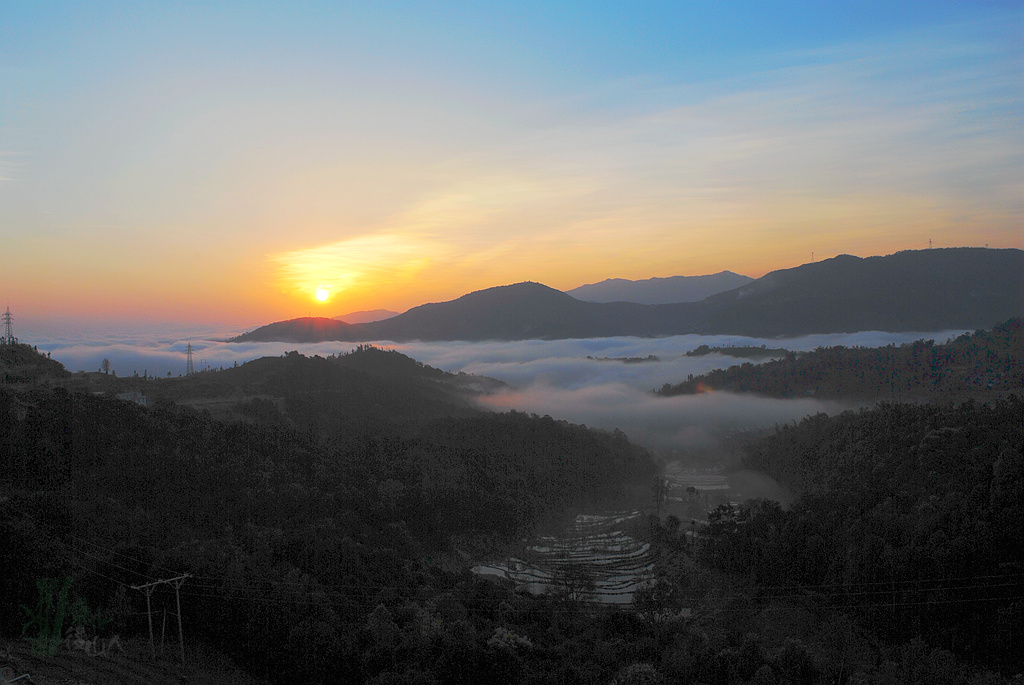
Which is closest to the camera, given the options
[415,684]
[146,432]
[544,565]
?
[415,684]

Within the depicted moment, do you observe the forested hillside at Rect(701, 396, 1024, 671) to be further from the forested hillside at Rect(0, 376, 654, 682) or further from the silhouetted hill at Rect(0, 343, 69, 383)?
the silhouetted hill at Rect(0, 343, 69, 383)

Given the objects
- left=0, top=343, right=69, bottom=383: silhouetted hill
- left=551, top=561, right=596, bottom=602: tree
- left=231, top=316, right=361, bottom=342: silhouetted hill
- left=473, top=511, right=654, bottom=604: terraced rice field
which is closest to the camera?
left=551, top=561, right=596, bottom=602: tree

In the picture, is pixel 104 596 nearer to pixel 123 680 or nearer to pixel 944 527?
pixel 123 680

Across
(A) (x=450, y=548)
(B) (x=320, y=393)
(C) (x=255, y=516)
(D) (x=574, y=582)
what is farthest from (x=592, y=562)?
(B) (x=320, y=393)

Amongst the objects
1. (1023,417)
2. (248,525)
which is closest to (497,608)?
(248,525)

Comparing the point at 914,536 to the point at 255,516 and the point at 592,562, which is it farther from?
the point at 255,516

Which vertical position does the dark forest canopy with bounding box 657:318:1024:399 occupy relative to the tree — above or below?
above

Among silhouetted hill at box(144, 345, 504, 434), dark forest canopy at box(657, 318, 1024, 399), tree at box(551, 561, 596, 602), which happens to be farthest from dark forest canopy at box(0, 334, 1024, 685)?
dark forest canopy at box(657, 318, 1024, 399)

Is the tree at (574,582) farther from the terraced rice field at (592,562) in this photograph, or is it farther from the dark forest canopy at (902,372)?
the dark forest canopy at (902,372)
